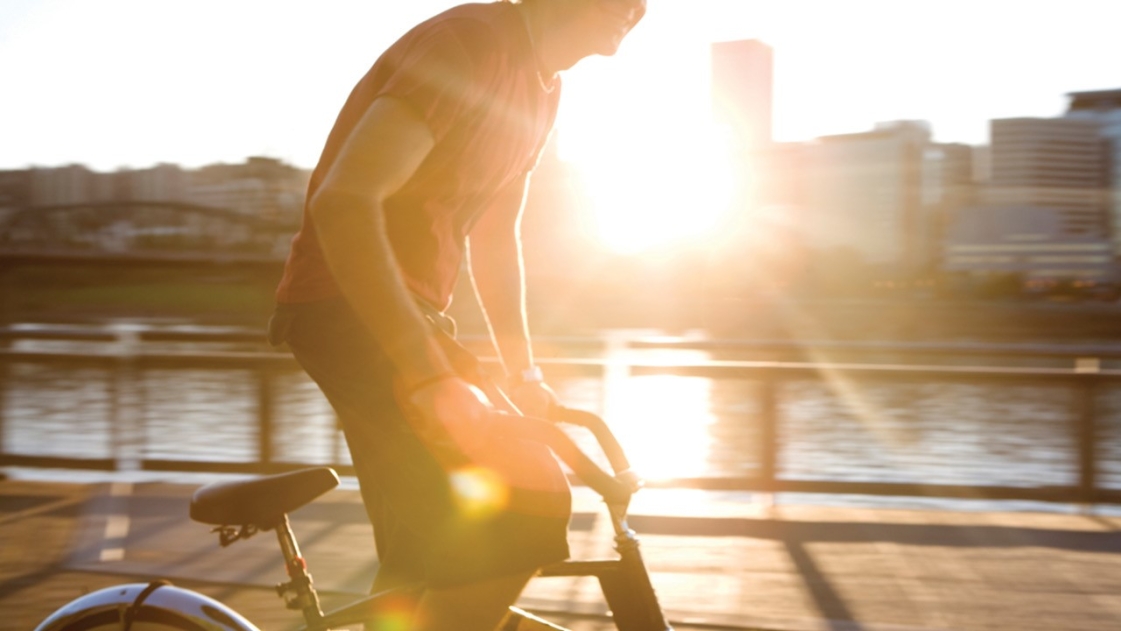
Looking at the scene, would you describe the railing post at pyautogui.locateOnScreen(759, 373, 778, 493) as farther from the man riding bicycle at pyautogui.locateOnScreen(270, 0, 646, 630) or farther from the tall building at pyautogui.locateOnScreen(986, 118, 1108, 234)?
the tall building at pyautogui.locateOnScreen(986, 118, 1108, 234)

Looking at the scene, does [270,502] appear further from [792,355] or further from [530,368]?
[792,355]

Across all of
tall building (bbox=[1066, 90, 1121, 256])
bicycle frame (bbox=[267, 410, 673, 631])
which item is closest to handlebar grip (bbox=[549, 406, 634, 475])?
bicycle frame (bbox=[267, 410, 673, 631])

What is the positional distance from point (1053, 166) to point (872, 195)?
28.3m

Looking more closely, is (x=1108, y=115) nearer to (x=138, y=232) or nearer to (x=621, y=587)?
(x=138, y=232)

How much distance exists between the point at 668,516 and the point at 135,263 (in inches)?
2933

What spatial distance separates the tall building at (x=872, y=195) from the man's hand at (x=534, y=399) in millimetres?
63286

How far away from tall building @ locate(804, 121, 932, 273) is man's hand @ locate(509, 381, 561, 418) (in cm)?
6329

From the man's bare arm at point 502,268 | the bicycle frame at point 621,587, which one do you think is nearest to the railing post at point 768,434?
the man's bare arm at point 502,268

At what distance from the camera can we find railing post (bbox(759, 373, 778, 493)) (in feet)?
24.1

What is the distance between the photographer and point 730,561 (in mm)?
5809

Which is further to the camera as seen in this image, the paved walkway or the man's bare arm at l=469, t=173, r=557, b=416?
the paved walkway

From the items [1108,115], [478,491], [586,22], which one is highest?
[1108,115]

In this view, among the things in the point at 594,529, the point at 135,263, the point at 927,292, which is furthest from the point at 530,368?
the point at 135,263

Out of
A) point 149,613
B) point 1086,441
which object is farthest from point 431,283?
point 1086,441
